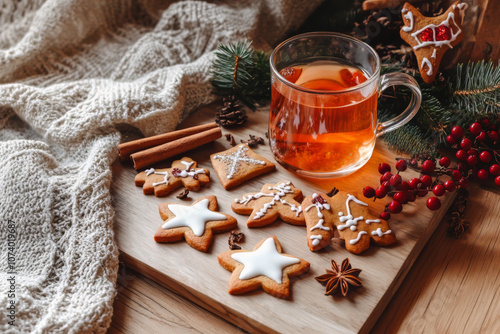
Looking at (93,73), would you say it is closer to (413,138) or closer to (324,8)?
(324,8)

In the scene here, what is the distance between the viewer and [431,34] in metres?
1.18

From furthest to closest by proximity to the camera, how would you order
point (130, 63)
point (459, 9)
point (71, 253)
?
point (130, 63)
point (459, 9)
point (71, 253)

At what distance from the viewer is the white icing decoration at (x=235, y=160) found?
118 centimetres

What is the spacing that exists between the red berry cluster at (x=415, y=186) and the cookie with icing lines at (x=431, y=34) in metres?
0.23

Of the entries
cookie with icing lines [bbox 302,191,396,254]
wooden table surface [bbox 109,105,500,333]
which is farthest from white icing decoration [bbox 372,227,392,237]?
wooden table surface [bbox 109,105,500,333]

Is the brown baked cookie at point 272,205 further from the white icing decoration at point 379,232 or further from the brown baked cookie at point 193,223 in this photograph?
the white icing decoration at point 379,232

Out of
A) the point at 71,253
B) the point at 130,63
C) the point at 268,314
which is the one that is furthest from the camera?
the point at 130,63

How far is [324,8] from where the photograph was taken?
1631 millimetres

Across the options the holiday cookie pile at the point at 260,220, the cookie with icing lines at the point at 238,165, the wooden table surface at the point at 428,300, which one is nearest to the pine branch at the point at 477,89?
the wooden table surface at the point at 428,300

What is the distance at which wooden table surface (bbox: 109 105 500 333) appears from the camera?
0.94 meters

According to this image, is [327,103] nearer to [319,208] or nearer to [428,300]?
[319,208]

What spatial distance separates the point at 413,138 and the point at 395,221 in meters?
0.26

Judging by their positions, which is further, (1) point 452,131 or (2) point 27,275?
(1) point 452,131

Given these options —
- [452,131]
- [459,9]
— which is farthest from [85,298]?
[459,9]
